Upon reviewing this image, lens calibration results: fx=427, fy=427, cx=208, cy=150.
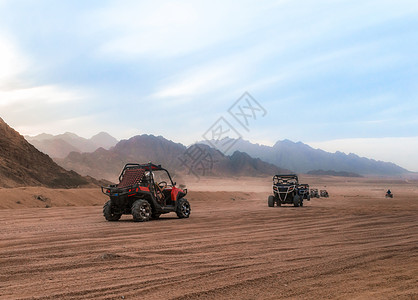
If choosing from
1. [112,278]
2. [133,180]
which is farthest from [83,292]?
[133,180]

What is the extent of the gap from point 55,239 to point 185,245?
319 centimetres

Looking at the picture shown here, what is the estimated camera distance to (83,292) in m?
5.36

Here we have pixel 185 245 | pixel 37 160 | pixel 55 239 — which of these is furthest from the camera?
pixel 37 160

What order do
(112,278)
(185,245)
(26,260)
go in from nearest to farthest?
1. (112,278)
2. (26,260)
3. (185,245)

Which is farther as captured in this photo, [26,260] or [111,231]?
[111,231]

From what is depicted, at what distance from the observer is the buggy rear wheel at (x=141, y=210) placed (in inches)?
565

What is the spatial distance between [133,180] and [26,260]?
764cm

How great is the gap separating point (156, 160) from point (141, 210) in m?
138

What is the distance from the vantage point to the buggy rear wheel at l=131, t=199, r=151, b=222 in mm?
14359

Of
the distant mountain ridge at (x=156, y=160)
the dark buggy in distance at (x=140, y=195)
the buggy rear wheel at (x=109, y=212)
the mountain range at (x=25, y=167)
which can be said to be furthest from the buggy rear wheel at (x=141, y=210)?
the distant mountain ridge at (x=156, y=160)

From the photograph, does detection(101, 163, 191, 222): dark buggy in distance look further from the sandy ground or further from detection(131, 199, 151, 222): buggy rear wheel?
the sandy ground

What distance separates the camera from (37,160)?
Answer: 46.7 metres

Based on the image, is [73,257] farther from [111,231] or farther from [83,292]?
[111,231]

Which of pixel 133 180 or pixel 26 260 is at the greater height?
pixel 133 180
